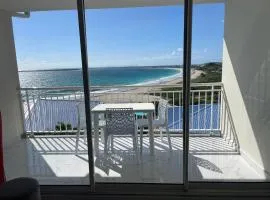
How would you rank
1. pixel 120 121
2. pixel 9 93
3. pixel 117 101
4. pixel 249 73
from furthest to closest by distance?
pixel 117 101 < pixel 9 93 < pixel 120 121 < pixel 249 73

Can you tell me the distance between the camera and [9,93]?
13.4ft

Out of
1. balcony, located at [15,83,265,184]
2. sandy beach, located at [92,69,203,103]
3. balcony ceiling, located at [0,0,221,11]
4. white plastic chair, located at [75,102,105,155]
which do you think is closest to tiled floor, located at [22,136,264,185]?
balcony, located at [15,83,265,184]

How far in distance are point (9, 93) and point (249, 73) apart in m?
3.55

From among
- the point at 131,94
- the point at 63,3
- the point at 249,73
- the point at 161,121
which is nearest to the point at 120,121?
the point at 161,121

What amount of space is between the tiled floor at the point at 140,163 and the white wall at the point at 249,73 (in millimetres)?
276

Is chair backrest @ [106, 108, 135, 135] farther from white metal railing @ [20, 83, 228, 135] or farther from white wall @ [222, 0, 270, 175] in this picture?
white wall @ [222, 0, 270, 175]

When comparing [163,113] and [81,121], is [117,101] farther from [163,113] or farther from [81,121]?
[163,113]

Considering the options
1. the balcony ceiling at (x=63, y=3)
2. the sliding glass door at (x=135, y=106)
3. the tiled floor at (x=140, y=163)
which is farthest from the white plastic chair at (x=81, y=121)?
the balcony ceiling at (x=63, y=3)

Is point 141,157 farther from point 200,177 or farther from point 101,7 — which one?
point 101,7

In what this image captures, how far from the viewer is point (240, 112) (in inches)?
134

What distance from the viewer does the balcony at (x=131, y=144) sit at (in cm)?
277

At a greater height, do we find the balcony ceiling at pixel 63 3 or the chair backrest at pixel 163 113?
the balcony ceiling at pixel 63 3

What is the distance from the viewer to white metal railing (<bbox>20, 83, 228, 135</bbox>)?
13.6ft

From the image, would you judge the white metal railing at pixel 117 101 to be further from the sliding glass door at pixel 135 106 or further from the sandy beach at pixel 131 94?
the sliding glass door at pixel 135 106
